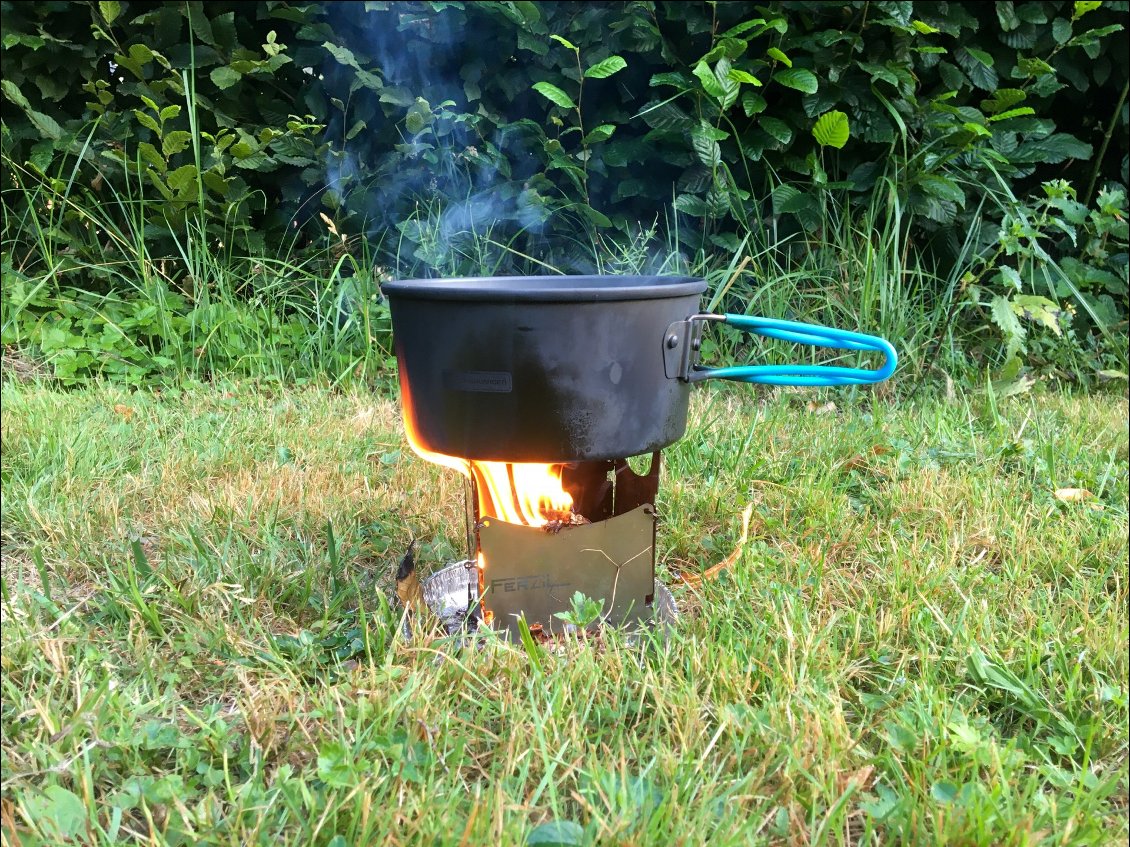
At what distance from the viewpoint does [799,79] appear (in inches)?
123

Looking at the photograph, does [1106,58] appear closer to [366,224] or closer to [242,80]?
[366,224]

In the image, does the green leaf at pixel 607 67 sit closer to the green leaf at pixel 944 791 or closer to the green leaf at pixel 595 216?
the green leaf at pixel 595 216

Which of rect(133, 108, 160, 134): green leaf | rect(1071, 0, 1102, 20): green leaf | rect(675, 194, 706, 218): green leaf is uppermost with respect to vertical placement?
rect(1071, 0, 1102, 20): green leaf

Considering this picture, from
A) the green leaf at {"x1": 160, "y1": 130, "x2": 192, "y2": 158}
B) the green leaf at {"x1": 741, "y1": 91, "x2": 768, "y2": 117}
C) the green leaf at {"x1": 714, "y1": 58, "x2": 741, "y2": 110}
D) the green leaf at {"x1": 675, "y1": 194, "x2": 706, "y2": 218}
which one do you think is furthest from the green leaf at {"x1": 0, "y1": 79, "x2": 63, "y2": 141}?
the green leaf at {"x1": 741, "y1": 91, "x2": 768, "y2": 117}

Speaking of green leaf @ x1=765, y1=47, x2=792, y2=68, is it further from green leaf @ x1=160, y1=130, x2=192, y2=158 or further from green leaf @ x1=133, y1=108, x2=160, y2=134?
green leaf @ x1=133, y1=108, x2=160, y2=134

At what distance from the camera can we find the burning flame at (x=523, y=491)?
1.66m

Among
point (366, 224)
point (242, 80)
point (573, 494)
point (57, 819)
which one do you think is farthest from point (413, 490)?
point (242, 80)

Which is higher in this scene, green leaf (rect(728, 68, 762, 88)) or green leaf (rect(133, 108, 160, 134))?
green leaf (rect(728, 68, 762, 88))

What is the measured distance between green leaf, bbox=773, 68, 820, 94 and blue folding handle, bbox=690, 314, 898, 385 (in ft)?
6.50

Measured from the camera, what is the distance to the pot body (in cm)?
132

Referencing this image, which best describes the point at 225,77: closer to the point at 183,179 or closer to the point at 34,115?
the point at 183,179

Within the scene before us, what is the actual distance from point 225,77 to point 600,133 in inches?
60.1

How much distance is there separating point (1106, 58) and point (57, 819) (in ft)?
14.0

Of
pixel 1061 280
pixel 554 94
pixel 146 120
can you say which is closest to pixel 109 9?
pixel 146 120
